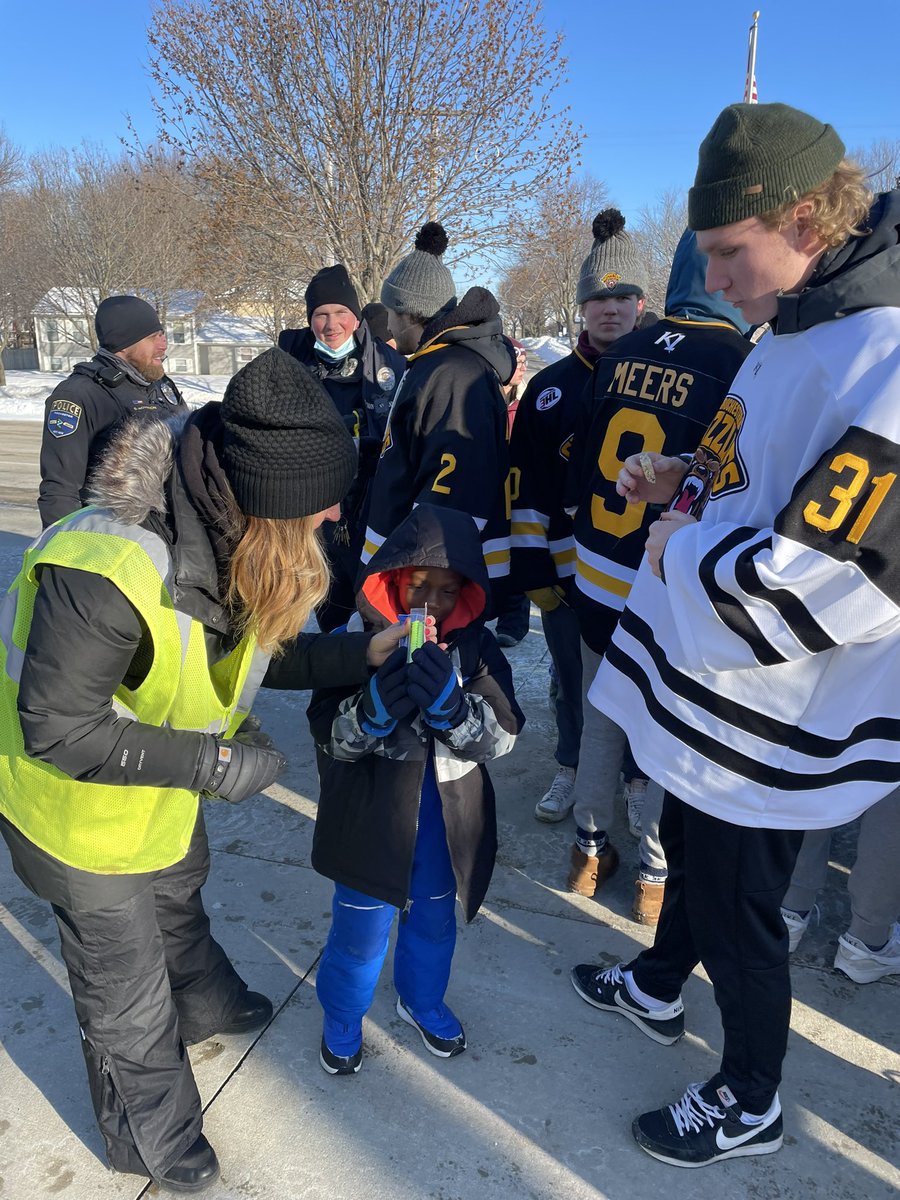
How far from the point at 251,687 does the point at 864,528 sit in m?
1.38

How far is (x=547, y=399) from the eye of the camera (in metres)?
3.33

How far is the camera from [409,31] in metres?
→ 13.0

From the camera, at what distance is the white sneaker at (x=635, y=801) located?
3252 mm

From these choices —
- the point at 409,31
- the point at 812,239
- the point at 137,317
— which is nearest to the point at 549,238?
the point at 409,31

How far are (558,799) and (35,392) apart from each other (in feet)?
104

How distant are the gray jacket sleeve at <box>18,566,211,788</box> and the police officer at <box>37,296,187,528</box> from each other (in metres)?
2.78

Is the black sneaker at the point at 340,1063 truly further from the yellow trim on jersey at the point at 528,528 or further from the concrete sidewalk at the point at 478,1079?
the yellow trim on jersey at the point at 528,528

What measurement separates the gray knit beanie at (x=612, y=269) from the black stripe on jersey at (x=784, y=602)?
211 cm

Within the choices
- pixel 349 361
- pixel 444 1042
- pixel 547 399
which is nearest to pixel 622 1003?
pixel 444 1042

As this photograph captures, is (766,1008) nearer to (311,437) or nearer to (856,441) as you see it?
(856,441)

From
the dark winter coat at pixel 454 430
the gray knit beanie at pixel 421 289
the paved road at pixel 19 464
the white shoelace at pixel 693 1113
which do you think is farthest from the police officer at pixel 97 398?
the paved road at pixel 19 464

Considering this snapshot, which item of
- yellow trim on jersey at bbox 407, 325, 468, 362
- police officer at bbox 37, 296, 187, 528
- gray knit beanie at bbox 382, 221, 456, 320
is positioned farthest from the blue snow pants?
police officer at bbox 37, 296, 187, 528

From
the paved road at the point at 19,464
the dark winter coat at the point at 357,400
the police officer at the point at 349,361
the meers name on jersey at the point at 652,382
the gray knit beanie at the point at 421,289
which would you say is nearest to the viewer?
the meers name on jersey at the point at 652,382

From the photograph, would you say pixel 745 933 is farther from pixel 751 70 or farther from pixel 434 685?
pixel 751 70
